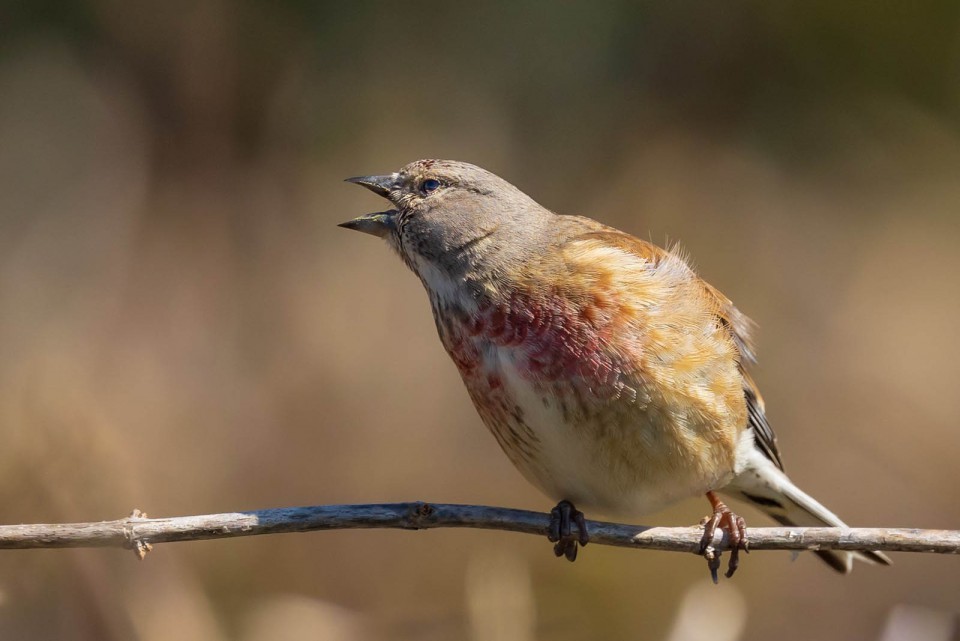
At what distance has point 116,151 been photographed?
23.2 feet

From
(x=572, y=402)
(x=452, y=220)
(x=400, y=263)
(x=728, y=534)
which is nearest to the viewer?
(x=572, y=402)

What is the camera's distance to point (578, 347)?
3.62m

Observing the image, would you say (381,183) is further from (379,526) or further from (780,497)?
(780,497)

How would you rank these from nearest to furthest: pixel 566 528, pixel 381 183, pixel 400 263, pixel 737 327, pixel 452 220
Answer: pixel 566 528 → pixel 452 220 → pixel 381 183 → pixel 737 327 → pixel 400 263

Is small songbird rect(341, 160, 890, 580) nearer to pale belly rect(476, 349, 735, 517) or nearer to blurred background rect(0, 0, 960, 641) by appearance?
pale belly rect(476, 349, 735, 517)

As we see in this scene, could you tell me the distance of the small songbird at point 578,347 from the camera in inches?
143

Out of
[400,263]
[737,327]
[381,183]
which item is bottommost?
[737,327]

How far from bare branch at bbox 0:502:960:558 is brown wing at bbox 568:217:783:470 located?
0.76m

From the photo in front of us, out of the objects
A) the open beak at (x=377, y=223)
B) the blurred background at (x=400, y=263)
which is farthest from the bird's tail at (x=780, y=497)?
the open beak at (x=377, y=223)

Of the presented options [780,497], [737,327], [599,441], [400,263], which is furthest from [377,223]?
[400,263]

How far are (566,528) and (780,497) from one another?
1.05 metres

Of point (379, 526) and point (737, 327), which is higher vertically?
point (737, 327)

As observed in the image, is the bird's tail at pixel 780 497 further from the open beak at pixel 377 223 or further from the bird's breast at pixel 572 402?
the open beak at pixel 377 223

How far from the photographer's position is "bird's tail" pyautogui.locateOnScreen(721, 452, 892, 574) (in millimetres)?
4254
